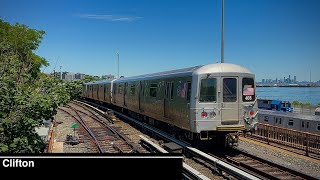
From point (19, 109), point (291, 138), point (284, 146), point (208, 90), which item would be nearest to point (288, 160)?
point (284, 146)

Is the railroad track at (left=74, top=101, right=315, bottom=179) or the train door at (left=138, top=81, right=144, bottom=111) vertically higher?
the train door at (left=138, top=81, right=144, bottom=111)

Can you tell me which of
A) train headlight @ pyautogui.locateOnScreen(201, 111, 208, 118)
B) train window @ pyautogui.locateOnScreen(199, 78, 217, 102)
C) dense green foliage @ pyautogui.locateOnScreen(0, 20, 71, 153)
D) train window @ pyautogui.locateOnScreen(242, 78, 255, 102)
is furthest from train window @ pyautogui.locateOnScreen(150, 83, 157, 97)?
dense green foliage @ pyautogui.locateOnScreen(0, 20, 71, 153)

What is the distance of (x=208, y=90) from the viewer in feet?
39.5

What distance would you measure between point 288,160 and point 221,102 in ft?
9.82

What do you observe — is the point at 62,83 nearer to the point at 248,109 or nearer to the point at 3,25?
the point at 248,109

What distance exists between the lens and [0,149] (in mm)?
6336

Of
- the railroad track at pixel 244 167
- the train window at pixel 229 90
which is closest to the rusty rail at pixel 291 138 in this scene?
the railroad track at pixel 244 167

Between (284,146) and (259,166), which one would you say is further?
(284,146)

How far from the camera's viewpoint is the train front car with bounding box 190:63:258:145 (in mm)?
11883

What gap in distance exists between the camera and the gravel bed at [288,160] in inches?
403

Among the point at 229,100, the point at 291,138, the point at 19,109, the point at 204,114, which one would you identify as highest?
the point at 229,100

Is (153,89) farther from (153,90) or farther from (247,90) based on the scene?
(247,90)

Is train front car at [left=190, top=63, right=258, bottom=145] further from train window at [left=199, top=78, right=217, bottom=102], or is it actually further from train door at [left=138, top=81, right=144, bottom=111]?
train door at [left=138, top=81, right=144, bottom=111]

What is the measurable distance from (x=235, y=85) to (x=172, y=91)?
3.12 metres
